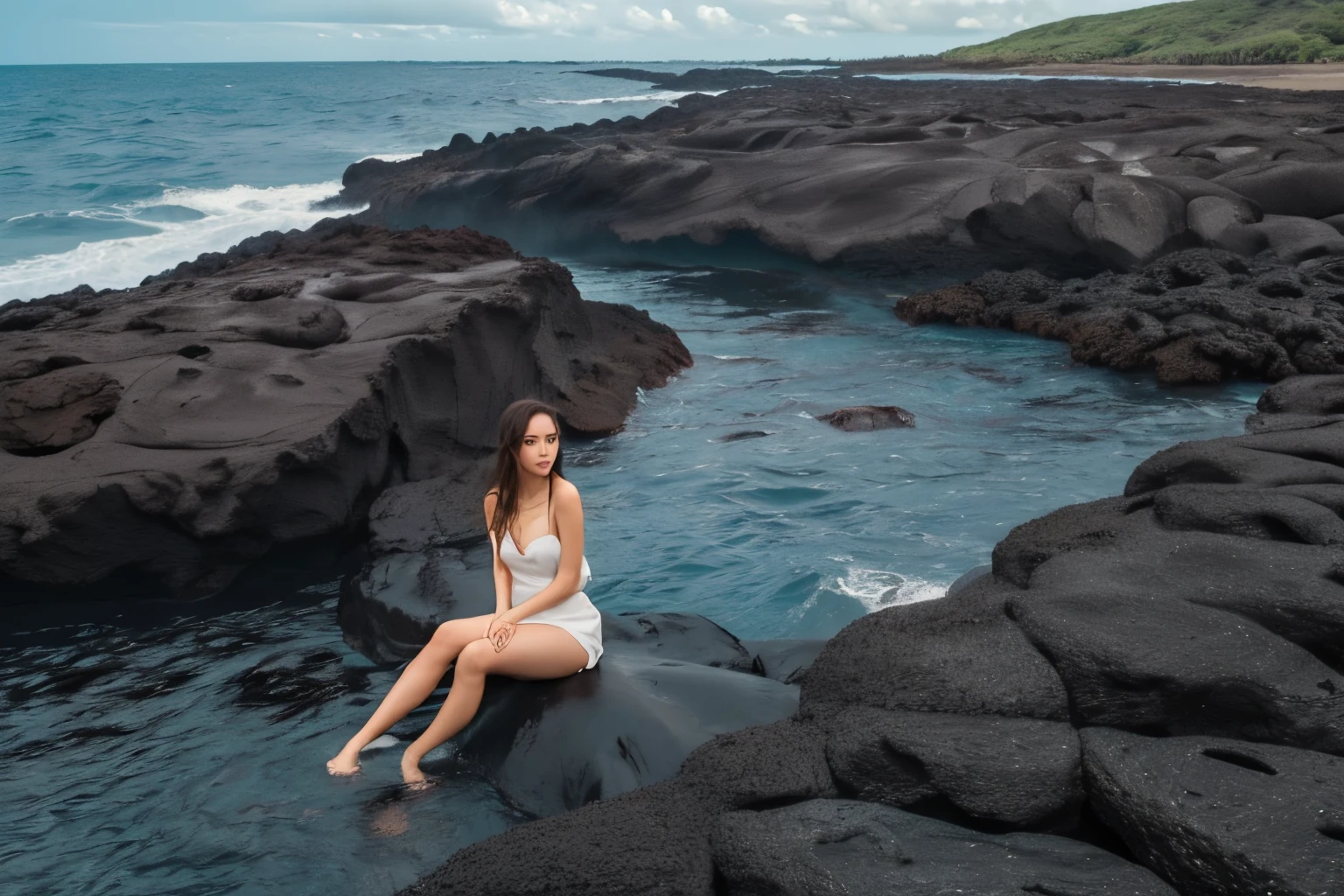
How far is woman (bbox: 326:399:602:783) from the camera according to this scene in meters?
4.17

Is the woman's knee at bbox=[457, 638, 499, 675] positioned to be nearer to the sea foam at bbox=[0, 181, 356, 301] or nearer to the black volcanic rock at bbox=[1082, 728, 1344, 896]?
the black volcanic rock at bbox=[1082, 728, 1344, 896]

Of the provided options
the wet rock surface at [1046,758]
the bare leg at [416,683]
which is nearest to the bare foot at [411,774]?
the bare leg at [416,683]

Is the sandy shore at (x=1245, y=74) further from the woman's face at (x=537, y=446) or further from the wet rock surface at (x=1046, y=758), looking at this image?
the woman's face at (x=537, y=446)

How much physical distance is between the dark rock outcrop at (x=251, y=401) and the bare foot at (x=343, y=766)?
301cm

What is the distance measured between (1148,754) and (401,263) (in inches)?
357

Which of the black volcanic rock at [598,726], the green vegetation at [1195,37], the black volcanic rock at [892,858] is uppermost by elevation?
the green vegetation at [1195,37]

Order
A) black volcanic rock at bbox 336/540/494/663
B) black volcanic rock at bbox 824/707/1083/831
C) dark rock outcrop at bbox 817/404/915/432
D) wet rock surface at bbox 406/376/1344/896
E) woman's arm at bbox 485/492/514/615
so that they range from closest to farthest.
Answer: wet rock surface at bbox 406/376/1344/896
black volcanic rock at bbox 824/707/1083/831
woman's arm at bbox 485/492/514/615
black volcanic rock at bbox 336/540/494/663
dark rock outcrop at bbox 817/404/915/432

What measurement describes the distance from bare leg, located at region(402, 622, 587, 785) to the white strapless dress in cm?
5

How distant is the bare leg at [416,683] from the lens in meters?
4.20

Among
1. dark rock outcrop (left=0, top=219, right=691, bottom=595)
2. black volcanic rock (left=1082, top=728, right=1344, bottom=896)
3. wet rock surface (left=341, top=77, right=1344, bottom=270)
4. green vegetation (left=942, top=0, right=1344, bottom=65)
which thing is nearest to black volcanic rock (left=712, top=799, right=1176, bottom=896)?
black volcanic rock (left=1082, top=728, right=1344, bottom=896)

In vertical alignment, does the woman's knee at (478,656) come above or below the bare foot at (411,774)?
above

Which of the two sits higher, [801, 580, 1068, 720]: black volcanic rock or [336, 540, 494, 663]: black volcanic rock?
[801, 580, 1068, 720]: black volcanic rock

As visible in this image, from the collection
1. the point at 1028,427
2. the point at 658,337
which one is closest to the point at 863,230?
the point at 658,337

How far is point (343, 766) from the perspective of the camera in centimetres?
419
